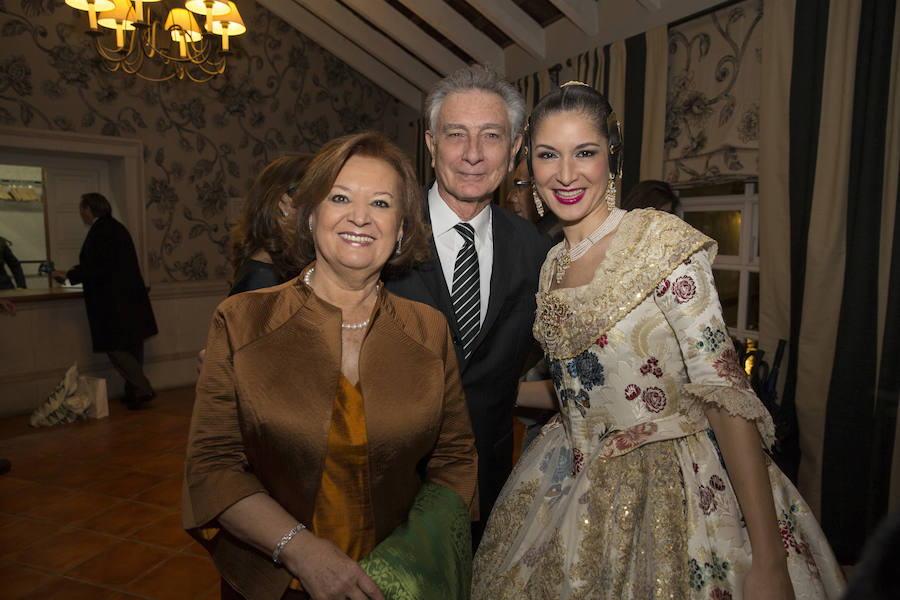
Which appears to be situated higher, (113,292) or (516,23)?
(516,23)

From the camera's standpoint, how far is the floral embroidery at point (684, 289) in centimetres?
111

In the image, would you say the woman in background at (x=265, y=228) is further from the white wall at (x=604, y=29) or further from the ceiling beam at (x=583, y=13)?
the ceiling beam at (x=583, y=13)

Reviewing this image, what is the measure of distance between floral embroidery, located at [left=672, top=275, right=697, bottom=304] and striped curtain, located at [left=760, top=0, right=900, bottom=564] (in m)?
2.08

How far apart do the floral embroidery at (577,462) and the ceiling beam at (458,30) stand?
12.4 feet

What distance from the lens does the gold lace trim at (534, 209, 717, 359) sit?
116 centimetres

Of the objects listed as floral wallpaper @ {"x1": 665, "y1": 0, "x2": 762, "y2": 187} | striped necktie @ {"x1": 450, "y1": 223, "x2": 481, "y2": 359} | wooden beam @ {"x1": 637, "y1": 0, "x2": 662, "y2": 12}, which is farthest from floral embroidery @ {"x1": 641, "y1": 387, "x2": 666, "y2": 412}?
wooden beam @ {"x1": 637, "y1": 0, "x2": 662, "y2": 12}

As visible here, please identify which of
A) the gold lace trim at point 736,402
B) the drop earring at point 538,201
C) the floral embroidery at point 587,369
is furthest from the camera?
the drop earring at point 538,201

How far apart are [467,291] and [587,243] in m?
0.37

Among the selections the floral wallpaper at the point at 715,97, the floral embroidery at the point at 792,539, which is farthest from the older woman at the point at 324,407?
the floral wallpaper at the point at 715,97

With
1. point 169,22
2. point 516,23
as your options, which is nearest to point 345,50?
point 516,23

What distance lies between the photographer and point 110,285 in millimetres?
4797

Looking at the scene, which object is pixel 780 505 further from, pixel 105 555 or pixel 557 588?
pixel 105 555

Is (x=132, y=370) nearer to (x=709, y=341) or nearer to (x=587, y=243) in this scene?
(x=587, y=243)

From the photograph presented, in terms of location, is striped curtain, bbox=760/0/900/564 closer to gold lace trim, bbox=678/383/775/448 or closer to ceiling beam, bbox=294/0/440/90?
gold lace trim, bbox=678/383/775/448
